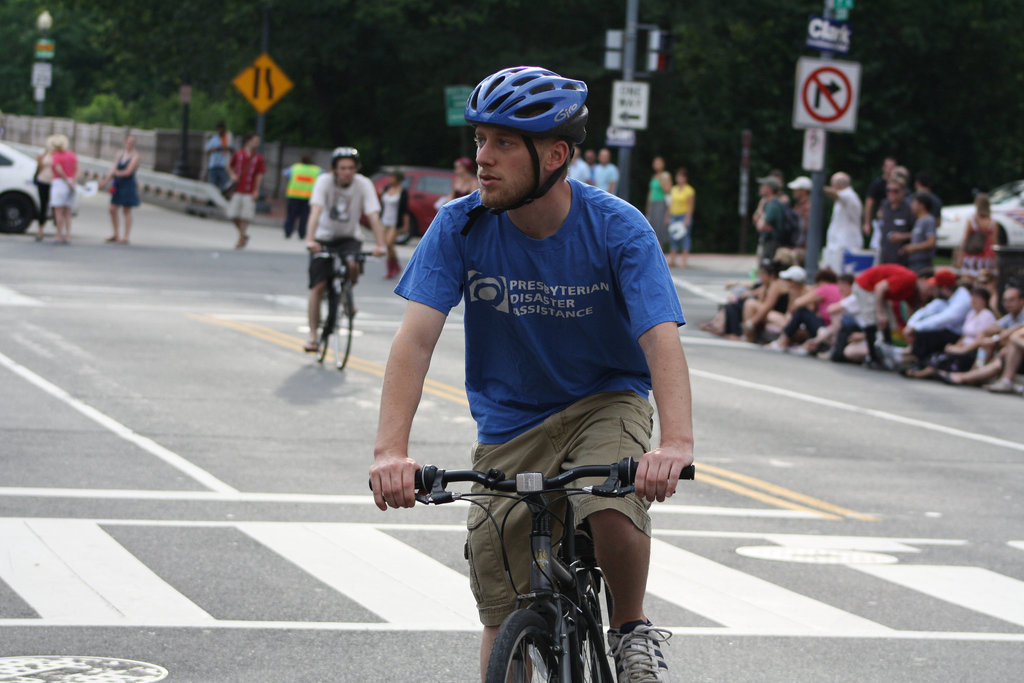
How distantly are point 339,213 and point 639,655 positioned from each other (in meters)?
10.4

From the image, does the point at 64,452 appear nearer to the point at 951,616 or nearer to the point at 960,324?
the point at 951,616

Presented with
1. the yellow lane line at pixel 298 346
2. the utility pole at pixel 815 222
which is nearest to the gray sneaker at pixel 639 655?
the yellow lane line at pixel 298 346

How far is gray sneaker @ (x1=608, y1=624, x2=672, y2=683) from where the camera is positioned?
3.95 meters

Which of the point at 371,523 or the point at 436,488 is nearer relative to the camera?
the point at 436,488

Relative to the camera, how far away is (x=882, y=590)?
734 centimetres

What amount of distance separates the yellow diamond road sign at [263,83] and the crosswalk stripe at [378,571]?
2997 centimetres

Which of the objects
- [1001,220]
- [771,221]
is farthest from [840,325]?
[1001,220]

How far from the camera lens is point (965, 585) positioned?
751 cm

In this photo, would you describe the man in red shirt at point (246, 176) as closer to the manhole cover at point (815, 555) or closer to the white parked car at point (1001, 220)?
the white parked car at point (1001, 220)

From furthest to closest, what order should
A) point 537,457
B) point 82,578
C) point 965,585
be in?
point 965,585 < point 82,578 < point 537,457

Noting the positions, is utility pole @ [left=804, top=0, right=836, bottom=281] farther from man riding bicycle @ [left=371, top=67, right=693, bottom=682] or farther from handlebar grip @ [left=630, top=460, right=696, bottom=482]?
handlebar grip @ [left=630, top=460, right=696, bottom=482]

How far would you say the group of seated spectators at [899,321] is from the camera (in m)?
16.2

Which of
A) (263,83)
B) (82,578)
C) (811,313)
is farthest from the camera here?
(263,83)

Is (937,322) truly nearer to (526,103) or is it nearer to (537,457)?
(537,457)
